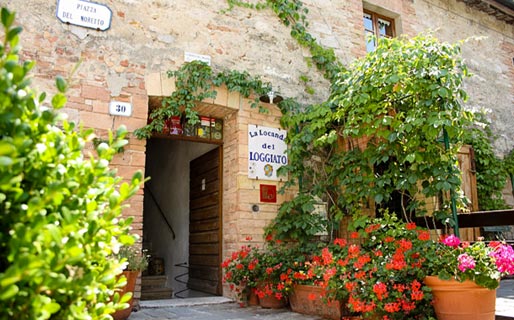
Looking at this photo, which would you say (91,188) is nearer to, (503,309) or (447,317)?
(447,317)

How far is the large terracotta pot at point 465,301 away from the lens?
303cm

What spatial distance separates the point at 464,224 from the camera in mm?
4223

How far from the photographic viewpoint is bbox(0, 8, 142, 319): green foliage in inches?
42.6

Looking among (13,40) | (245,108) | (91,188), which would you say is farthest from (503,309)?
(13,40)

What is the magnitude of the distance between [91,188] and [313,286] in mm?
2927

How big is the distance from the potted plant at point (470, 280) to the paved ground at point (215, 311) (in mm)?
634

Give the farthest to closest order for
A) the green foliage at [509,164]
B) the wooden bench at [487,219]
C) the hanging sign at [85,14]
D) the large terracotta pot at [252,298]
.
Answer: the green foliage at [509,164] → the large terracotta pot at [252,298] → the hanging sign at [85,14] → the wooden bench at [487,219]

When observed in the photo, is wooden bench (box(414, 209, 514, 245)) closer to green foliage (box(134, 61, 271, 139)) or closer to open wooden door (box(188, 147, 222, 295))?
green foliage (box(134, 61, 271, 139))

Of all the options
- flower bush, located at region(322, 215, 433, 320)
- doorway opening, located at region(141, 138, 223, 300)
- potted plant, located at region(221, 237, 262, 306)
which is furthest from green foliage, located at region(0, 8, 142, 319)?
doorway opening, located at region(141, 138, 223, 300)

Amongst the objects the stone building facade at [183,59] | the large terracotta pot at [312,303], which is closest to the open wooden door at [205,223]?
the stone building facade at [183,59]

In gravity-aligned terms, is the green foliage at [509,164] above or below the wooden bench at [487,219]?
above

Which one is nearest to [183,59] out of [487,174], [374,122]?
[374,122]

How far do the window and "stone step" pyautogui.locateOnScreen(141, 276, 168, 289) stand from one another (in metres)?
5.06

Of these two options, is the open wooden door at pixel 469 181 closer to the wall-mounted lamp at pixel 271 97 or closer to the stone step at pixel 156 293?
the wall-mounted lamp at pixel 271 97
